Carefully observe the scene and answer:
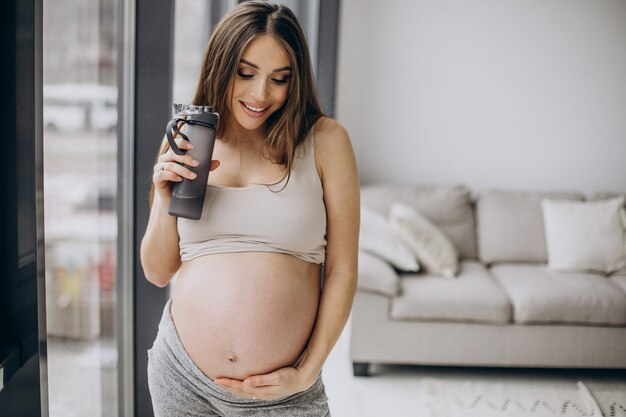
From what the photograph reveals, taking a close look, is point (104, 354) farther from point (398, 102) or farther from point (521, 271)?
point (398, 102)

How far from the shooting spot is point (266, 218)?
1.13 m

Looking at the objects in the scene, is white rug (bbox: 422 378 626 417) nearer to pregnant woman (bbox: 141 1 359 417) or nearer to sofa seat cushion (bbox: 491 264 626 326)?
sofa seat cushion (bbox: 491 264 626 326)

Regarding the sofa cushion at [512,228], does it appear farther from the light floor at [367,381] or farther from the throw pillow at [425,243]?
the light floor at [367,381]

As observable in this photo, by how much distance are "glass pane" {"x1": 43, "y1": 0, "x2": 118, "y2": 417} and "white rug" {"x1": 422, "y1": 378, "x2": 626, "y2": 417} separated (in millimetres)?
1549

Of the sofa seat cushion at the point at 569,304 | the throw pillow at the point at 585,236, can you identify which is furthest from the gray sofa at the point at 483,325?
the throw pillow at the point at 585,236

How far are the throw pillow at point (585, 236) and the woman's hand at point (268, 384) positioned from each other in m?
2.71

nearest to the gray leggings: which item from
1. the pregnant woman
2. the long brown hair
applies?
the pregnant woman

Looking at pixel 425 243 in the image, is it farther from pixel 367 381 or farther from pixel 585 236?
pixel 585 236

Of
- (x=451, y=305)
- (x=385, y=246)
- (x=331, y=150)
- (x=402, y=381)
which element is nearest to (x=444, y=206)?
(x=385, y=246)

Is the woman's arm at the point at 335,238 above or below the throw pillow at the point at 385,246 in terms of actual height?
above

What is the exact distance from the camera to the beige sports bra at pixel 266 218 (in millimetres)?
1136

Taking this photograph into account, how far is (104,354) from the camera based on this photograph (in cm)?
178

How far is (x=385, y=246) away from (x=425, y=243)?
26cm

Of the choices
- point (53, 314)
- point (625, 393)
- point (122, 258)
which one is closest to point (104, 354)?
point (122, 258)
